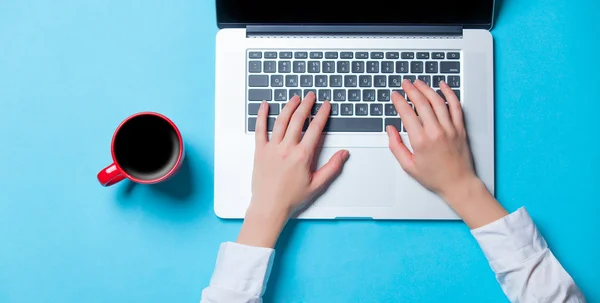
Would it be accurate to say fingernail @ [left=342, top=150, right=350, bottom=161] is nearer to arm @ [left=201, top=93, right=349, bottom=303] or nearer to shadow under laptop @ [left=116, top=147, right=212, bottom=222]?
arm @ [left=201, top=93, right=349, bottom=303]

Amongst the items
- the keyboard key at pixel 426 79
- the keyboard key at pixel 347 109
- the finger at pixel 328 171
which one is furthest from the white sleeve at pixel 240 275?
the keyboard key at pixel 426 79

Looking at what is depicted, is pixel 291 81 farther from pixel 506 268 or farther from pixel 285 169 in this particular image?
pixel 506 268

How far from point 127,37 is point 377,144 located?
1.32ft

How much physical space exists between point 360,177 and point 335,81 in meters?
0.14

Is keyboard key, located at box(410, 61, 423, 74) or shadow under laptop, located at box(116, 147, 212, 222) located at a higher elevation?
keyboard key, located at box(410, 61, 423, 74)

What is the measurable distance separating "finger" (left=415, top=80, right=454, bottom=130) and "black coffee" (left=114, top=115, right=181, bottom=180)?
0.35m

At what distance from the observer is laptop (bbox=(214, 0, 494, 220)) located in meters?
0.74

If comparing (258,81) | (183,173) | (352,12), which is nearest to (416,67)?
(352,12)

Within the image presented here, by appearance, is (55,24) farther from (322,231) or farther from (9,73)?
(322,231)

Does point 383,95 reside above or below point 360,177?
above

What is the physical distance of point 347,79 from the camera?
0.74 metres

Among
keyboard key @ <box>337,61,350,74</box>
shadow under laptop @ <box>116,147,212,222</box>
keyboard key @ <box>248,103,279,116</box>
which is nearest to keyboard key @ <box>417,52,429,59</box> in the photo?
keyboard key @ <box>337,61,350,74</box>

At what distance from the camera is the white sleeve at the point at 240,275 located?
0.69 m

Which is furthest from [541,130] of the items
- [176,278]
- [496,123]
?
[176,278]
